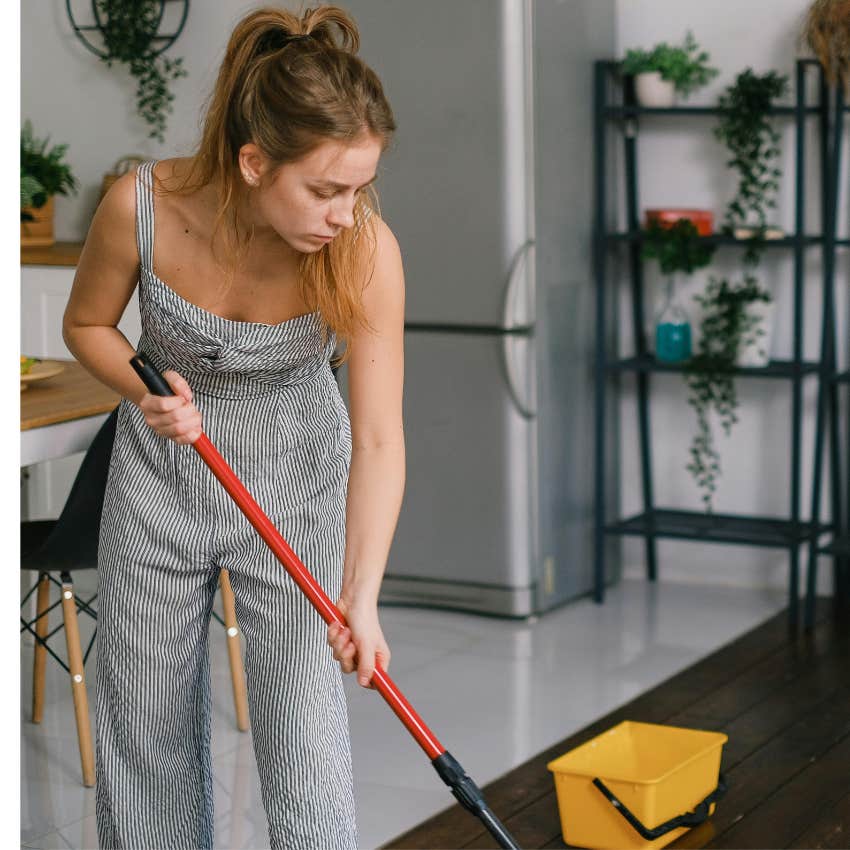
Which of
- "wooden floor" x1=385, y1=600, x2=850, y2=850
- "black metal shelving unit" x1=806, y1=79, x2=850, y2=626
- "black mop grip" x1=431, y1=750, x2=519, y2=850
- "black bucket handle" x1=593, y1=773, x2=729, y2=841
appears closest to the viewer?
"black mop grip" x1=431, y1=750, x2=519, y2=850

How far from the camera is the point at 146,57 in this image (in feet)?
15.7

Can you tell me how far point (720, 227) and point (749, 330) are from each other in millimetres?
371

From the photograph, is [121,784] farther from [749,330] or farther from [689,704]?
[749,330]

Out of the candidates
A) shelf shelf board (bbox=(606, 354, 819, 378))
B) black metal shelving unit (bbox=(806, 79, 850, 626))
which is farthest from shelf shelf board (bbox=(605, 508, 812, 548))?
shelf shelf board (bbox=(606, 354, 819, 378))

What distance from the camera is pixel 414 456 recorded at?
14.7ft

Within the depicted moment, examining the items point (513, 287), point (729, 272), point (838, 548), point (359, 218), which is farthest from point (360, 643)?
point (729, 272)

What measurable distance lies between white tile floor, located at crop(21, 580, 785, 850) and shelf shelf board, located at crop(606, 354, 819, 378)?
714 mm

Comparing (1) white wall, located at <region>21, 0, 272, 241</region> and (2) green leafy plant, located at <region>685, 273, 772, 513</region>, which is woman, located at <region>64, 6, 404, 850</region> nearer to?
(2) green leafy plant, located at <region>685, 273, 772, 513</region>

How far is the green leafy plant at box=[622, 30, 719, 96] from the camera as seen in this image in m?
4.50

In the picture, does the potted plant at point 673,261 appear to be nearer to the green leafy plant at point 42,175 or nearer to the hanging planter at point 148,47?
the hanging planter at point 148,47

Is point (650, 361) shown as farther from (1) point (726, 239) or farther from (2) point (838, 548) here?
(2) point (838, 548)

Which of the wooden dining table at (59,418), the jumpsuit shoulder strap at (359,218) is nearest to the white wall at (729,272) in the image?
the wooden dining table at (59,418)

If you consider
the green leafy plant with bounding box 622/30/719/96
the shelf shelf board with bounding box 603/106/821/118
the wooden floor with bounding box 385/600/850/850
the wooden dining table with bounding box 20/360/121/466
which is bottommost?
the wooden floor with bounding box 385/600/850/850
